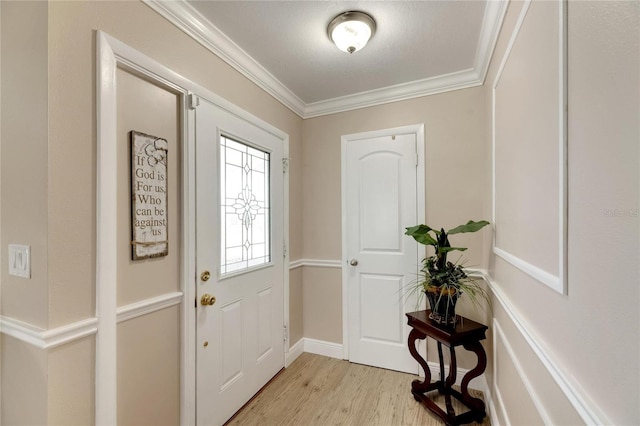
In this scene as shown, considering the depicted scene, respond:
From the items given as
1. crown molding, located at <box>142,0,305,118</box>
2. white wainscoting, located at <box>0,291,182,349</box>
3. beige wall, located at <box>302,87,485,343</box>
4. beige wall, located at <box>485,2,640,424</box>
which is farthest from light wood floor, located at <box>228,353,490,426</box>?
crown molding, located at <box>142,0,305,118</box>

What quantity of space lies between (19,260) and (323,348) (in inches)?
91.8

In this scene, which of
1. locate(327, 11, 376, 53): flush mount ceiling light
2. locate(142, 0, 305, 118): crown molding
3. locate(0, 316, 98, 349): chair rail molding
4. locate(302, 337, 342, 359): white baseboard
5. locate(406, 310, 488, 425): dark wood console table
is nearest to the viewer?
locate(0, 316, 98, 349): chair rail molding

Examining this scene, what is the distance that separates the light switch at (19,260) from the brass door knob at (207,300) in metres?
0.78

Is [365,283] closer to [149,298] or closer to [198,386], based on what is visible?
[198,386]

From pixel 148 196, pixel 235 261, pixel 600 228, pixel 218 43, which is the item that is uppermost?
pixel 218 43

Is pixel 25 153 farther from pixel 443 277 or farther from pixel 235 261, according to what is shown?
pixel 443 277

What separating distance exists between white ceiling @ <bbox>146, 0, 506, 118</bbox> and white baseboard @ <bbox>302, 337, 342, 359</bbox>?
2.27m

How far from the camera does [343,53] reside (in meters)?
2.02

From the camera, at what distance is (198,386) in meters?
1.66

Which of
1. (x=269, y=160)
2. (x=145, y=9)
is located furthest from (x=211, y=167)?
(x=145, y=9)

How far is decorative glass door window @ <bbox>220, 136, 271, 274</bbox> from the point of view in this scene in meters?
1.91

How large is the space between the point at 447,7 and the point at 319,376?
274cm

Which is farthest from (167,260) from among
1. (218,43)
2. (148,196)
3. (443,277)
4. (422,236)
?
(443,277)

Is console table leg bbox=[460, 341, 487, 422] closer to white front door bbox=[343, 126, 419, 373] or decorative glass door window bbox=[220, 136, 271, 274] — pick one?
white front door bbox=[343, 126, 419, 373]
